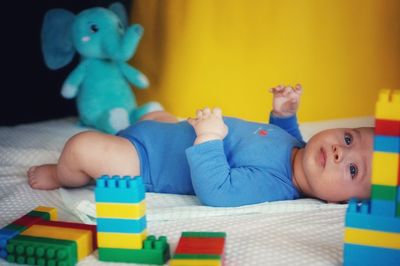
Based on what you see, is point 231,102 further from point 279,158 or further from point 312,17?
point 279,158

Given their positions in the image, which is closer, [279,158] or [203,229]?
[203,229]

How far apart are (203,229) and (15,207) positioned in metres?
0.38

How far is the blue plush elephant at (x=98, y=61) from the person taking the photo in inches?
69.2

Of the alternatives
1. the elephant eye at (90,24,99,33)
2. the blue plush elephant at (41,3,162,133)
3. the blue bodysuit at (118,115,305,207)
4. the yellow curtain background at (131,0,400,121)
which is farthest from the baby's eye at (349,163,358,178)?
the elephant eye at (90,24,99,33)

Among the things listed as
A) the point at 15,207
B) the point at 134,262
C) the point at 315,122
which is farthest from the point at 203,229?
the point at 315,122

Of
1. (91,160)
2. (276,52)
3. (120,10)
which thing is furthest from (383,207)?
(120,10)

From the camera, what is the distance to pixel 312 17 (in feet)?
5.67

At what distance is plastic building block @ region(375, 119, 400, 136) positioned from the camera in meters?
0.81

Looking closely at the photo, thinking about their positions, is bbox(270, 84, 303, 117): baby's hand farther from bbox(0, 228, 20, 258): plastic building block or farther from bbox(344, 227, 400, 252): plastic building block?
bbox(0, 228, 20, 258): plastic building block

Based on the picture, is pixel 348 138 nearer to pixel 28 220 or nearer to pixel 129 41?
pixel 28 220

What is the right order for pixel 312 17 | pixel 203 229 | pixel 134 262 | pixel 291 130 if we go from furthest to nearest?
1. pixel 312 17
2. pixel 291 130
3. pixel 203 229
4. pixel 134 262

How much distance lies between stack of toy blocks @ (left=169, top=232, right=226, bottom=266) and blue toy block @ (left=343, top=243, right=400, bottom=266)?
18 centimetres

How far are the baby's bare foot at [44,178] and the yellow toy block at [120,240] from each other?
40 cm

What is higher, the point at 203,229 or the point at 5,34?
the point at 5,34
